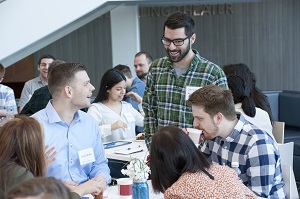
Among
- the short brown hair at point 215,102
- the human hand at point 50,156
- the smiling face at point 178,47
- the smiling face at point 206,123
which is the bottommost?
the human hand at point 50,156

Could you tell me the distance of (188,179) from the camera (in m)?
3.04

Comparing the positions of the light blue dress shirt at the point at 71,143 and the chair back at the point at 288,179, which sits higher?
the light blue dress shirt at the point at 71,143

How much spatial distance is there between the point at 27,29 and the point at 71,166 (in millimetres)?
3514

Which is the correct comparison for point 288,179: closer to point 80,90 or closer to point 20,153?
point 80,90

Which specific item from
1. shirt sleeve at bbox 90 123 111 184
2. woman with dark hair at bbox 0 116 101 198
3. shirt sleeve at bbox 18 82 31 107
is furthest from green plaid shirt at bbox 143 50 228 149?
shirt sleeve at bbox 18 82 31 107

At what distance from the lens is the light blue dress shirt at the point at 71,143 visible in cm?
404

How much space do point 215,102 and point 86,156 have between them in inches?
38.3

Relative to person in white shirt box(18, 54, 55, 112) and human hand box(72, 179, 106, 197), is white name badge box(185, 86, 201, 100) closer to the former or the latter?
human hand box(72, 179, 106, 197)

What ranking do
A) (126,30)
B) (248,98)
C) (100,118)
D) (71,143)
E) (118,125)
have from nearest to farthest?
(71,143) → (248,98) → (118,125) → (100,118) → (126,30)

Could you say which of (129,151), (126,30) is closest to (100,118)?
(129,151)

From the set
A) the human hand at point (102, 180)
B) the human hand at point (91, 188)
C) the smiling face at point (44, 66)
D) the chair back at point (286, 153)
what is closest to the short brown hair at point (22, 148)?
the human hand at point (91, 188)

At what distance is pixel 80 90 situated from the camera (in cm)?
413

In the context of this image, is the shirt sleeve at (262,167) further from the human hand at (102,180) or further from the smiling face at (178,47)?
the smiling face at (178,47)

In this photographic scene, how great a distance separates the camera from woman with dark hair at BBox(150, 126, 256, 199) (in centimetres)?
304
